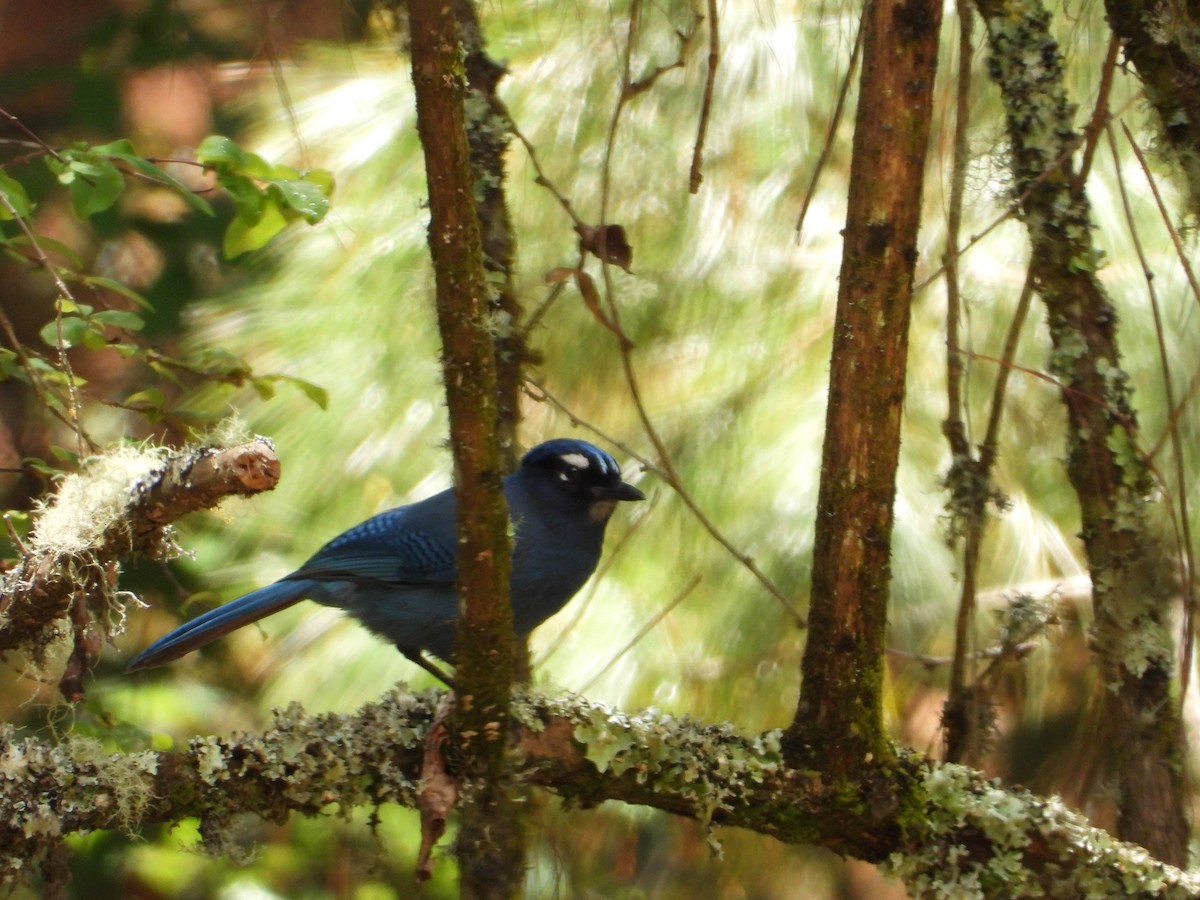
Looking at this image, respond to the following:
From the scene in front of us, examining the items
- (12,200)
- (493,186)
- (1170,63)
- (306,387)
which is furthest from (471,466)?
(1170,63)

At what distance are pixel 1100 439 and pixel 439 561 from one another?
1.37 meters

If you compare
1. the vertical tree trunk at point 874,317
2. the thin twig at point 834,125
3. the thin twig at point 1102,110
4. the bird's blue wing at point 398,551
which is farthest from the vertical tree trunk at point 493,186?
the thin twig at point 1102,110

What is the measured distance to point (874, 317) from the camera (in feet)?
6.22

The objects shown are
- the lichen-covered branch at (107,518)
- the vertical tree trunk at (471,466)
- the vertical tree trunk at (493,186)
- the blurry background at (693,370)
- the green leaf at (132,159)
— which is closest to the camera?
the vertical tree trunk at (471,466)

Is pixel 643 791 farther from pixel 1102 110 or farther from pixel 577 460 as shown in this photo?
pixel 1102 110

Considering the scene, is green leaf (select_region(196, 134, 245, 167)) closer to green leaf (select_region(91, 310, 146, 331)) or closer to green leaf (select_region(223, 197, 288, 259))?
green leaf (select_region(223, 197, 288, 259))

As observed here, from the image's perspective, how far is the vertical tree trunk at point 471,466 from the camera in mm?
1640

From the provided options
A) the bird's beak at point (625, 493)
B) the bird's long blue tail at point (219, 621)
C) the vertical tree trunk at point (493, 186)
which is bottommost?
the bird's long blue tail at point (219, 621)

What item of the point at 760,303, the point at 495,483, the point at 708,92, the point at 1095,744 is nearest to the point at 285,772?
the point at 495,483

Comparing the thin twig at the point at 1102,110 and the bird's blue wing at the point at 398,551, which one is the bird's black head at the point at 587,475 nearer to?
the bird's blue wing at the point at 398,551

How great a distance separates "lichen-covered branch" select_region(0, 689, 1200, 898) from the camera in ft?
6.40

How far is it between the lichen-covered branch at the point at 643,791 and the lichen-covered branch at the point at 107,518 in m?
0.21

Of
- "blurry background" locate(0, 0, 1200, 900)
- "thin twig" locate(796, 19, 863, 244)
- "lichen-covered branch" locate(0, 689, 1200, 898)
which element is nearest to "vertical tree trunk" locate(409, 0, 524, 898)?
"lichen-covered branch" locate(0, 689, 1200, 898)

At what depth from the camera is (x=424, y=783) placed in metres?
2.02
